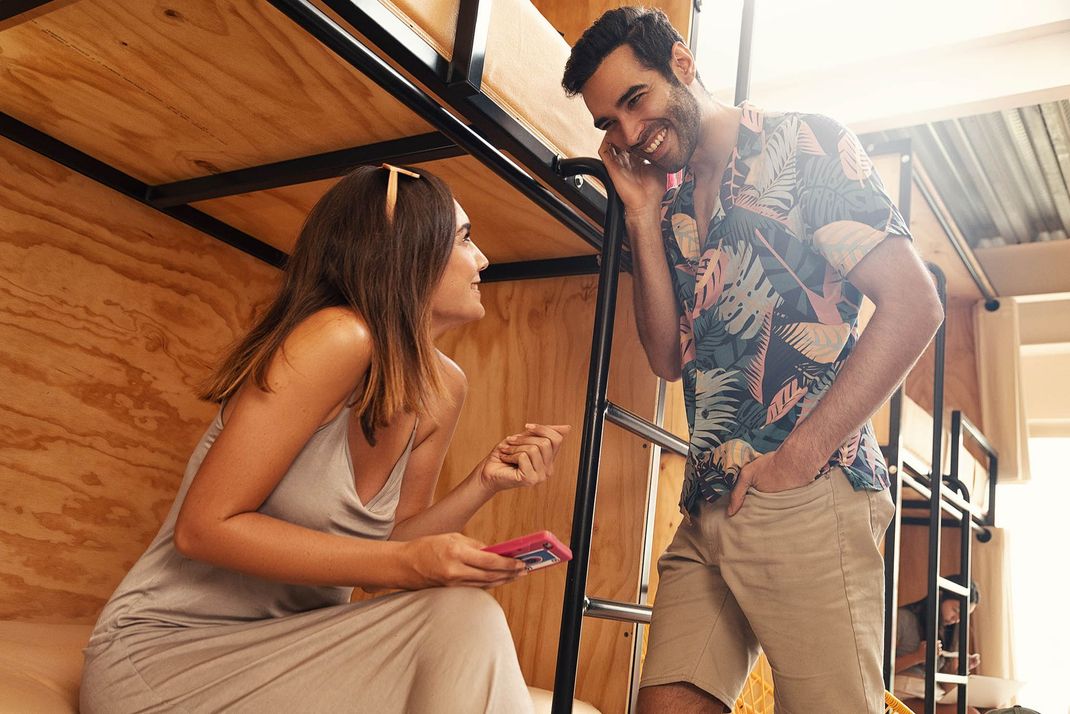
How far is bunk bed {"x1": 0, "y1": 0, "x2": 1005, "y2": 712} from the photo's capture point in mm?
1412

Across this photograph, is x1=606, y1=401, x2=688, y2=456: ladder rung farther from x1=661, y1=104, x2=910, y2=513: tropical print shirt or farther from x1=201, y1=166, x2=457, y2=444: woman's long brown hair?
x1=201, y1=166, x2=457, y2=444: woman's long brown hair

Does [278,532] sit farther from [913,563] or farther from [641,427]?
[913,563]

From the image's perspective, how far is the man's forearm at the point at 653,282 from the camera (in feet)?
5.51

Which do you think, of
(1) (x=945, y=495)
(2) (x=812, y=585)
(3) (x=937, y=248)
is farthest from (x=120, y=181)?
(3) (x=937, y=248)

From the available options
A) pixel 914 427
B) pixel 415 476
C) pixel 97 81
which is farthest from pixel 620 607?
pixel 914 427

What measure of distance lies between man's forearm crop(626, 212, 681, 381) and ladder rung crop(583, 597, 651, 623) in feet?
1.62

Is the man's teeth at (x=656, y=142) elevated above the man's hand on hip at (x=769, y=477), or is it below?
above

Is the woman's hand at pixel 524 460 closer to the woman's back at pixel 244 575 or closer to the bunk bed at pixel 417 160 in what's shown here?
the bunk bed at pixel 417 160

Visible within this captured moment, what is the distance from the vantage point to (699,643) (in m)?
1.51

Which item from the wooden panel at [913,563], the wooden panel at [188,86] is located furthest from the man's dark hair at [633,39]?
the wooden panel at [913,563]

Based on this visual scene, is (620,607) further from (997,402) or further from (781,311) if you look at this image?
(997,402)

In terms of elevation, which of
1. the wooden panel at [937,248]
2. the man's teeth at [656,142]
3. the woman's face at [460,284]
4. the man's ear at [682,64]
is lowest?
the woman's face at [460,284]

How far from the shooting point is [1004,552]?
194 inches

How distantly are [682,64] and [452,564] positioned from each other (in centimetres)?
102
